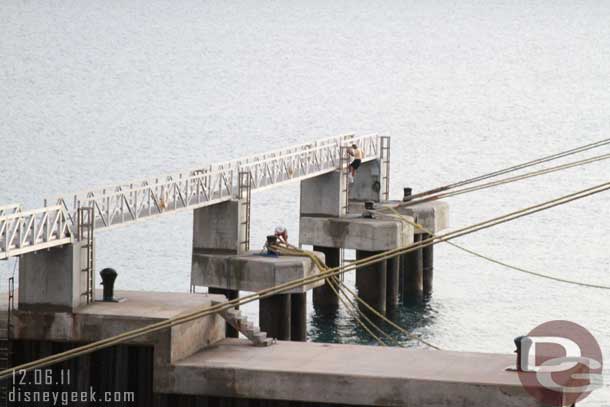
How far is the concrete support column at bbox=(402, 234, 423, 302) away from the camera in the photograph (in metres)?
64.7

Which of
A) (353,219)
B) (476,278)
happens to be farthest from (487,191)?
(353,219)

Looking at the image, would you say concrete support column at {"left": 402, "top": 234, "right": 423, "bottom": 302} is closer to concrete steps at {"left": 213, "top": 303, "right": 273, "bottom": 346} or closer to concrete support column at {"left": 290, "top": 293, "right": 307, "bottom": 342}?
concrete support column at {"left": 290, "top": 293, "right": 307, "bottom": 342}

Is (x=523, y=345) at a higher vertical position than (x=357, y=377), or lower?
higher

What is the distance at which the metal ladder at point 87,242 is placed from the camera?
41250 mm

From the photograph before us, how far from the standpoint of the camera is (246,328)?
134ft

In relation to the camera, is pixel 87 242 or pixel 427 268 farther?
pixel 427 268

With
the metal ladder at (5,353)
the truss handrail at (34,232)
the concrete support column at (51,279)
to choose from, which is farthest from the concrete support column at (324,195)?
the metal ladder at (5,353)

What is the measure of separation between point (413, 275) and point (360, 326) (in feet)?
20.6

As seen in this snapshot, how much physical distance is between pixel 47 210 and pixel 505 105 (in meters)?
112

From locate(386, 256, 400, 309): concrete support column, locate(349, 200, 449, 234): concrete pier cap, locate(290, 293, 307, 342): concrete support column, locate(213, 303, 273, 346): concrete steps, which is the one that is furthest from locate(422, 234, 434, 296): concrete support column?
locate(213, 303, 273, 346): concrete steps

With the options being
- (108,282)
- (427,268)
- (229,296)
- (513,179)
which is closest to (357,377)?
(108,282)

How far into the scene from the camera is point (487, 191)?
102125 mm

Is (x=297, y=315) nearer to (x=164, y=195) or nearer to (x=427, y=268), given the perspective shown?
(x=164, y=195)

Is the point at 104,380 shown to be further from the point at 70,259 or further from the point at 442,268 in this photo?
the point at 442,268
